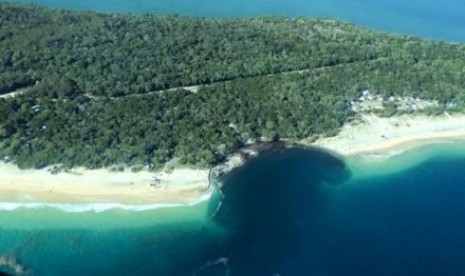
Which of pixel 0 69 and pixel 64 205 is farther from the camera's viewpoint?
pixel 0 69

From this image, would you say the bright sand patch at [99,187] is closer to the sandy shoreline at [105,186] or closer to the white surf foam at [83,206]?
the sandy shoreline at [105,186]

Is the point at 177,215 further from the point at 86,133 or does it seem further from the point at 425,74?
the point at 425,74

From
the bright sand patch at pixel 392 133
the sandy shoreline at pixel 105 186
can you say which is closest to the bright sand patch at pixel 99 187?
the sandy shoreline at pixel 105 186

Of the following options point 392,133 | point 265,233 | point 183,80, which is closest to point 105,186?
point 265,233

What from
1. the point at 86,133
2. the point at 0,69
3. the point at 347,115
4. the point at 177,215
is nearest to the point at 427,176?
the point at 347,115

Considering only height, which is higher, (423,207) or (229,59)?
(229,59)

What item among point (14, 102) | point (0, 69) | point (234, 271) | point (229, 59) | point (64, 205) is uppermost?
point (229, 59)
